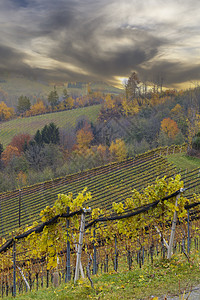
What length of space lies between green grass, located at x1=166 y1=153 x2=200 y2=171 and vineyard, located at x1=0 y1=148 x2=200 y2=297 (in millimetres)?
987

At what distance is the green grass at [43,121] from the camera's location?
265ft

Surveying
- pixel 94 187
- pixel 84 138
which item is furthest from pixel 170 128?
pixel 94 187

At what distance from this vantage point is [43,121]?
88.4m

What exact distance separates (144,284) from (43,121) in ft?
287

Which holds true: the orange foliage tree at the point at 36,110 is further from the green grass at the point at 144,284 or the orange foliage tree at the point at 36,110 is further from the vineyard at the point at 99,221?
the green grass at the point at 144,284

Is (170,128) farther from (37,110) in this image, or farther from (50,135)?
(37,110)

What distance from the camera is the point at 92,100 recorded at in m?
110

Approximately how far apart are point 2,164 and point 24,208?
28.7 meters

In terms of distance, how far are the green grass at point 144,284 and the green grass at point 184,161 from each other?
25578mm

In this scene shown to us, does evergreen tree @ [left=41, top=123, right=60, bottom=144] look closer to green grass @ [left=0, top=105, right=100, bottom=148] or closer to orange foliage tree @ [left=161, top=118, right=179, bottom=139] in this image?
green grass @ [left=0, top=105, right=100, bottom=148]

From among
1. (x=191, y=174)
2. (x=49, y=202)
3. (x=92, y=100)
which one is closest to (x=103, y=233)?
(x=191, y=174)

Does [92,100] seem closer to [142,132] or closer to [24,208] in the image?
[142,132]

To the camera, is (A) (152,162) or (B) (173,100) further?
(B) (173,100)

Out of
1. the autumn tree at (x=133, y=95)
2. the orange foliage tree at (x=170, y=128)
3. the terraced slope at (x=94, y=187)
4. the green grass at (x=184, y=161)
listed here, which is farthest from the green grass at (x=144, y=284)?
the autumn tree at (x=133, y=95)
